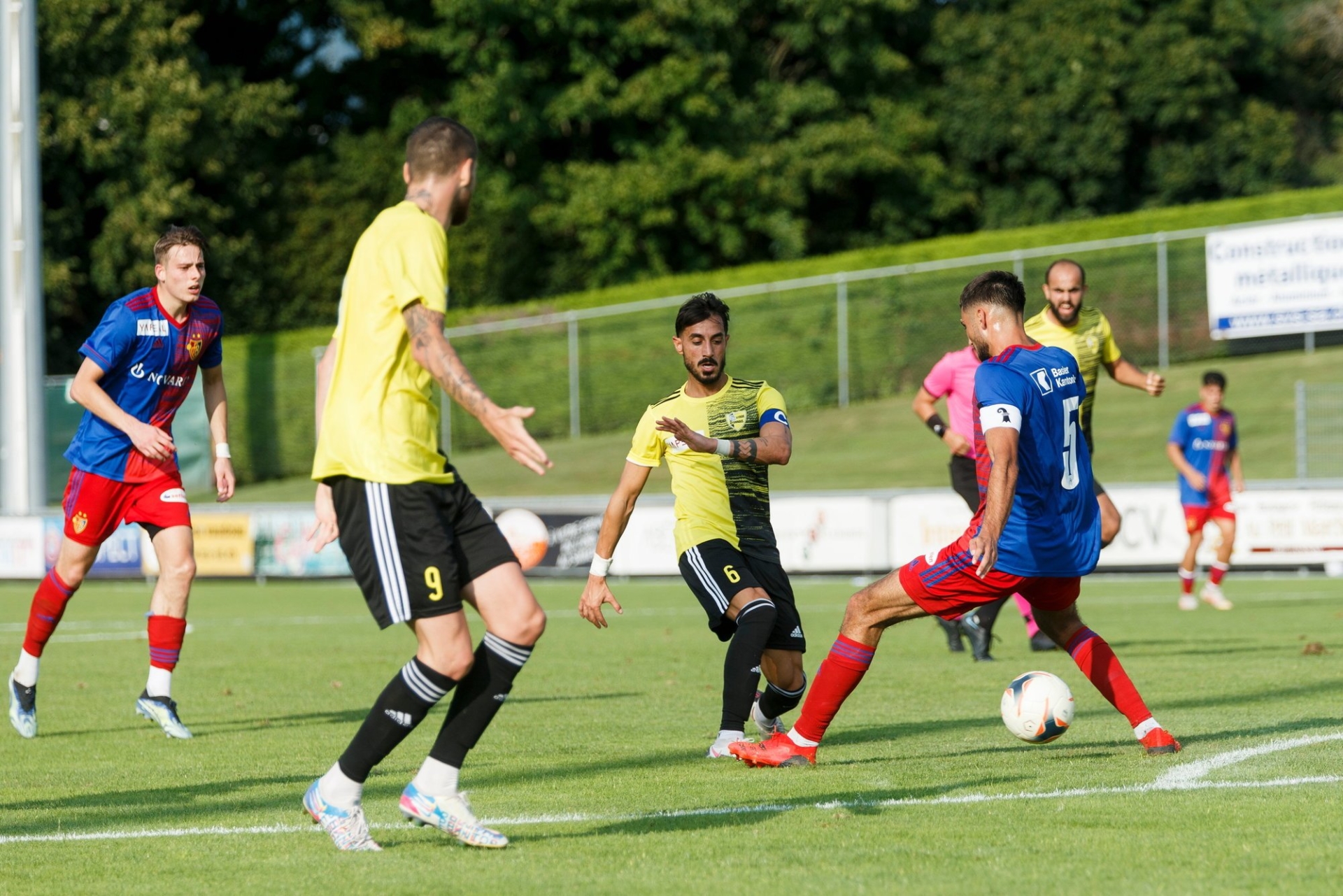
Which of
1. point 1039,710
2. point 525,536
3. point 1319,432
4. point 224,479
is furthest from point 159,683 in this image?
point 1319,432

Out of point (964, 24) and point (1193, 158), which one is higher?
point (964, 24)

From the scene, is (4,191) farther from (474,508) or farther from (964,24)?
(964,24)

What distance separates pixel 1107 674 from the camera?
270 inches

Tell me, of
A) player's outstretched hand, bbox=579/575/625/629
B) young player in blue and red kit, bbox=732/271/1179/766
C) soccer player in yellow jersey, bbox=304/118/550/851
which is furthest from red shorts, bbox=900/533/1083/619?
soccer player in yellow jersey, bbox=304/118/550/851

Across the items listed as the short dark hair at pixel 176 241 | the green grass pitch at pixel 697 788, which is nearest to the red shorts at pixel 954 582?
the green grass pitch at pixel 697 788

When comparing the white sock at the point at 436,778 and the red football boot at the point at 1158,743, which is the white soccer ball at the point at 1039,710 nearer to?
the red football boot at the point at 1158,743

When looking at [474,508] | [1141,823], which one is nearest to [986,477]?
[1141,823]

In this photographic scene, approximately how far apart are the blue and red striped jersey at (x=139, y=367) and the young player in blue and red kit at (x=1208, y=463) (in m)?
11.2

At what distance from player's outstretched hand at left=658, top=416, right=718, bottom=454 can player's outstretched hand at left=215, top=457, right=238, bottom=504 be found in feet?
9.00

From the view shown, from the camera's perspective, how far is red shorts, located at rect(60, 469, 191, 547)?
8.31 meters

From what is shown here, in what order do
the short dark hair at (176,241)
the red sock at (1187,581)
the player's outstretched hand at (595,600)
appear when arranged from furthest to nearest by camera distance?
1. the red sock at (1187,581)
2. the short dark hair at (176,241)
3. the player's outstretched hand at (595,600)

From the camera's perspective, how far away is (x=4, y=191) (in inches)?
963

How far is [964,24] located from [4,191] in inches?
1064

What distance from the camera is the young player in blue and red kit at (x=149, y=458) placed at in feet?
26.6
